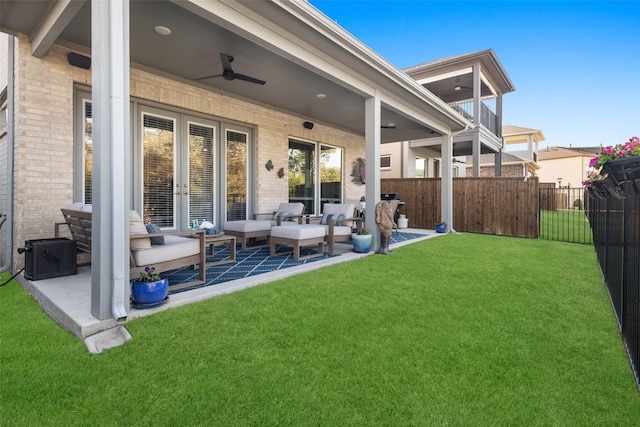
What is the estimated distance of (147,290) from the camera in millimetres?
2887

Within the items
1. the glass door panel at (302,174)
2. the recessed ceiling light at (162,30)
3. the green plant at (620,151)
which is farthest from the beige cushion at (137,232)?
the glass door panel at (302,174)

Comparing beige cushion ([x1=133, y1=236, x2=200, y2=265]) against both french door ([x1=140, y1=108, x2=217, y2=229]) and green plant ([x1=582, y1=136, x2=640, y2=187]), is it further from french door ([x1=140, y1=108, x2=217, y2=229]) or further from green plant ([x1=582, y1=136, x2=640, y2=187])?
green plant ([x1=582, y1=136, x2=640, y2=187])

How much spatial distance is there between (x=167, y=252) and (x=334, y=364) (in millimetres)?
2191

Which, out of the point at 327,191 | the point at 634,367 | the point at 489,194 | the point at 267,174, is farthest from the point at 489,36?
the point at 634,367

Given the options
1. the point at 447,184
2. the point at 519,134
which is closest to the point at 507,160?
the point at 519,134

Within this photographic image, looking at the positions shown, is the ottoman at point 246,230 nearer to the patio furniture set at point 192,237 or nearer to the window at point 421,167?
the patio furniture set at point 192,237

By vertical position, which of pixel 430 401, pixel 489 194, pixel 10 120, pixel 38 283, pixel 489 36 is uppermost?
pixel 489 36

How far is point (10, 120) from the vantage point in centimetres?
428

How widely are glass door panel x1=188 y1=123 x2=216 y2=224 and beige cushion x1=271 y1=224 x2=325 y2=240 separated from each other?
6.49ft

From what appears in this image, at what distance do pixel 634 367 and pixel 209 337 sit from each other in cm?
289

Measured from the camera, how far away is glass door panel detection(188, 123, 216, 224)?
21.1 ft

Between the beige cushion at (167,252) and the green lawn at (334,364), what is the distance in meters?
0.66

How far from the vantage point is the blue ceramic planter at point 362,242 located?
5.91 m

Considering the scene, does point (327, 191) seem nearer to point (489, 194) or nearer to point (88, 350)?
point (489, 194)
